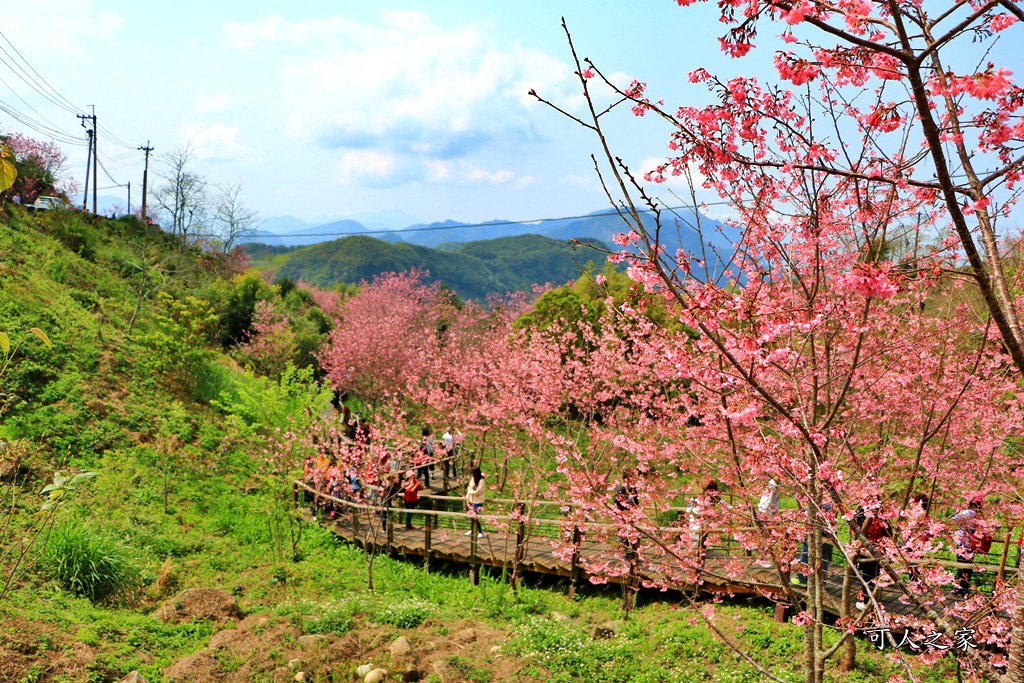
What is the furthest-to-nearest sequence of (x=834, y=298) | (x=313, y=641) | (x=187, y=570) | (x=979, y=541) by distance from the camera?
1. (x=187, y=570)
2. (x=313, y=641)
3. (x=979, y=541)
4. (x=834, y=298)

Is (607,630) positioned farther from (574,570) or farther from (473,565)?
(473,565)

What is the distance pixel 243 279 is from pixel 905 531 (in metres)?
27.3

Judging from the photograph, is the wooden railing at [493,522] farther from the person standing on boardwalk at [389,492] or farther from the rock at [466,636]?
the rock at [466,636]

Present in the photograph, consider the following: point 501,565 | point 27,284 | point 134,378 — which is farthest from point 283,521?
point 27,284

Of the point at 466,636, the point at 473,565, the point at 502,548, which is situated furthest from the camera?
the point at 502,548

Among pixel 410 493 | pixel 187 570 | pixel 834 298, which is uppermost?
pixel 834 298

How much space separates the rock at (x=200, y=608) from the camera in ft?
26.4

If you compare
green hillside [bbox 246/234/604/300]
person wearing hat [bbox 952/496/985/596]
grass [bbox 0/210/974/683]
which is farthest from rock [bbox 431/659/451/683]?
green hillside [bbox 246/234/604/300]

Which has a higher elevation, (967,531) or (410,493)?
(967,531)

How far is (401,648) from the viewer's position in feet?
23.8

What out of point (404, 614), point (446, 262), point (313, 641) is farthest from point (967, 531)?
point (446, 262)

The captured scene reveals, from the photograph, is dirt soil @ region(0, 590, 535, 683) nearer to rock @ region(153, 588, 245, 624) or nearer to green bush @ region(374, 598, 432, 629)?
rock @ region(153, 588, 245, 624)

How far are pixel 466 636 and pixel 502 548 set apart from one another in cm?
298

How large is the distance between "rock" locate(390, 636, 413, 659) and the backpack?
6150 mm
